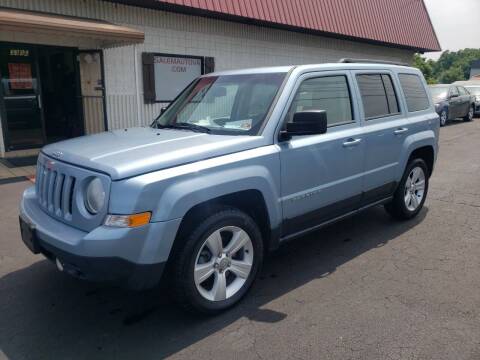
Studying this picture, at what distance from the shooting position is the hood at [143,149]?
2.88m

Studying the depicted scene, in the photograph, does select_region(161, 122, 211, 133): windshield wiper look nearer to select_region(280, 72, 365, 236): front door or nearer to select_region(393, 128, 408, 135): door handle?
select_region(280, 72, 365, 236): front door

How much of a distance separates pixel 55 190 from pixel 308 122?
197 centimetres

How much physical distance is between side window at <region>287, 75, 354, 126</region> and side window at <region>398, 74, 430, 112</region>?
3.87ft

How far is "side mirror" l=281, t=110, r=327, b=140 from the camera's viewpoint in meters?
3.39

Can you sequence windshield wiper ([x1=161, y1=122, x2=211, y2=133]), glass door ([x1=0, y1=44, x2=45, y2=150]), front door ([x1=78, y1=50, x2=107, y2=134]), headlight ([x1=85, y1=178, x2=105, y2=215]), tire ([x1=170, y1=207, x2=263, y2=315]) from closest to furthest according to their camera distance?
1. headlight ([x1=85, y1=178, x2=105, y2=215])
2. tire ([x1=170, y1=207, x2=263, y2=315])
3. windshield wiper ([x1=161, y1=122, x2=211, y2=133])
4. glass door ([x1=0, y1=44, x2=45, y2=150])
5. front door ([x1=78, y1=50, x2=107, y2=134])

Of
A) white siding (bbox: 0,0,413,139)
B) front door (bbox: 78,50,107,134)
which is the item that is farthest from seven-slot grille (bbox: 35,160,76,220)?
front door (bbox: 78,50,107,134)

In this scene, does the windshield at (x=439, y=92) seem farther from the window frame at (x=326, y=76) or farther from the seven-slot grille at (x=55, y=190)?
the seven-slot grille at (x=55, y=190)

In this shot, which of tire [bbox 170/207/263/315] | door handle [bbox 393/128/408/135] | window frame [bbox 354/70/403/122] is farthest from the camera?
door handle [bbox 393/128/408/135]

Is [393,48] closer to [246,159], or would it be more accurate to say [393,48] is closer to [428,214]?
[428,214]

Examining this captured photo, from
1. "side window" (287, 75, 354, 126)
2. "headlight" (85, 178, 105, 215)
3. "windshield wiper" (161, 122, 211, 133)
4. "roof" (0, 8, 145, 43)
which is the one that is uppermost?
"roof" (0, 8, 145, 43)

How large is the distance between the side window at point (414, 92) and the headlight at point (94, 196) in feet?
12.3

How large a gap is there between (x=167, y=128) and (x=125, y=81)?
6747 millimetres

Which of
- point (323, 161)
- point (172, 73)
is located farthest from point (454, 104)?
point (323, 161)

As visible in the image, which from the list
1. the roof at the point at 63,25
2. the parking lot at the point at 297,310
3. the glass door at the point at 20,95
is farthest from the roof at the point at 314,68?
the glass door at the point at 20,95
